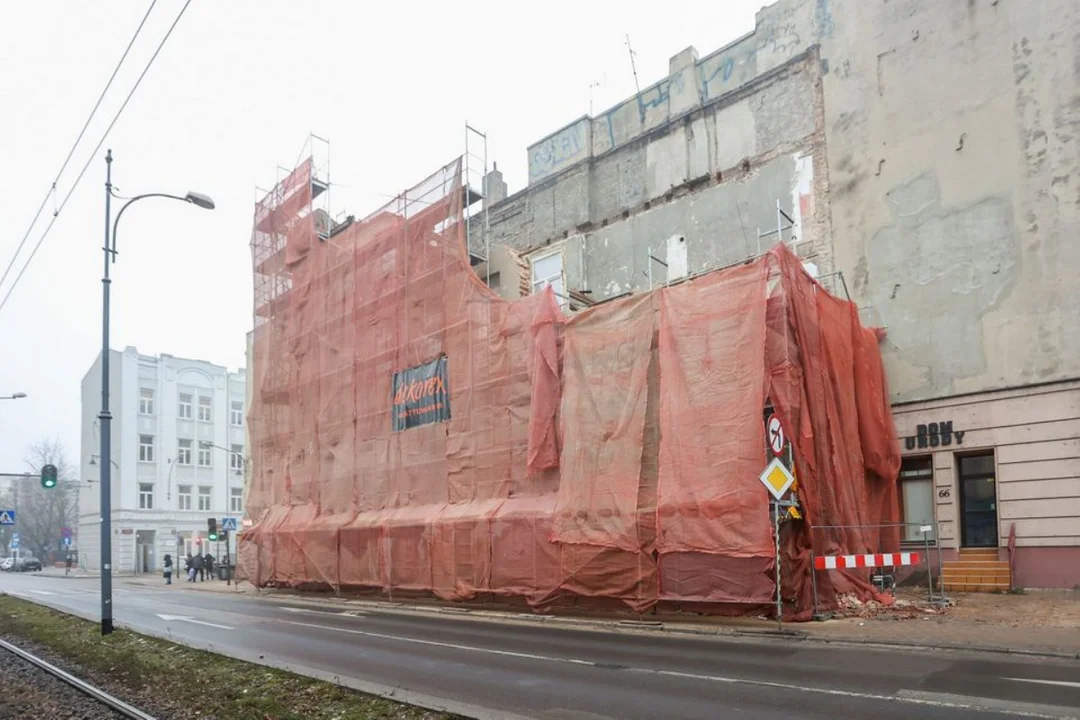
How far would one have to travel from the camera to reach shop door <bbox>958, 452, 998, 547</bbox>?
1856 cm

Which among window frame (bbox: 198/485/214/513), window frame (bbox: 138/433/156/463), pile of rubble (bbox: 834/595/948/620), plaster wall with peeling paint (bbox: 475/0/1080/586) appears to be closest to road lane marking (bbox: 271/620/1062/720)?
pile of rubble (bbox: 834/595/948/620)

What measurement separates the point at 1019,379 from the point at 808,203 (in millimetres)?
6640

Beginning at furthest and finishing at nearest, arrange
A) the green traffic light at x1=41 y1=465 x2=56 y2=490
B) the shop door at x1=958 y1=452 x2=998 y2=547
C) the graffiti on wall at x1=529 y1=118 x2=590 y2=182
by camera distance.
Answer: the graffiti on wall at x1=529 y1=118 x2=590 y2=182, the green traffic light at x1=41 y1=465 x2=56 y2=490, the shop door at x1=958 y1=452 x2=998 y2=547

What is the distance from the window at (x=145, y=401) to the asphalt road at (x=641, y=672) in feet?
147

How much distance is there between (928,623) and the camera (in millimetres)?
13953

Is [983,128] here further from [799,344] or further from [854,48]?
[799,344]

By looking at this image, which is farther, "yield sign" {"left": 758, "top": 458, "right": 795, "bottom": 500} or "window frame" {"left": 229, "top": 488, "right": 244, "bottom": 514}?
"window frame" {"left": 229, "top": 488, "right": 244, "bottom": 514}

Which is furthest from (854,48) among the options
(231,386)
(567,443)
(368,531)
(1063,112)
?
(231,386)

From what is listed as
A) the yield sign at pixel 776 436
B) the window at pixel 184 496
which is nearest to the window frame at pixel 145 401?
the window at pixel 184 496

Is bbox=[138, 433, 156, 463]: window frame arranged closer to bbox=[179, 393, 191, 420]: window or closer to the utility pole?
bbox=[179, 393, 191, 420]: window

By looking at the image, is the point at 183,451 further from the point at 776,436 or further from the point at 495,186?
the point at 776,436

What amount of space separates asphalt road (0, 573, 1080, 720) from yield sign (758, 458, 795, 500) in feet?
7.79

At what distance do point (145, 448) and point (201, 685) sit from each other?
2051 inches

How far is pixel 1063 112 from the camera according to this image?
1777 cm
